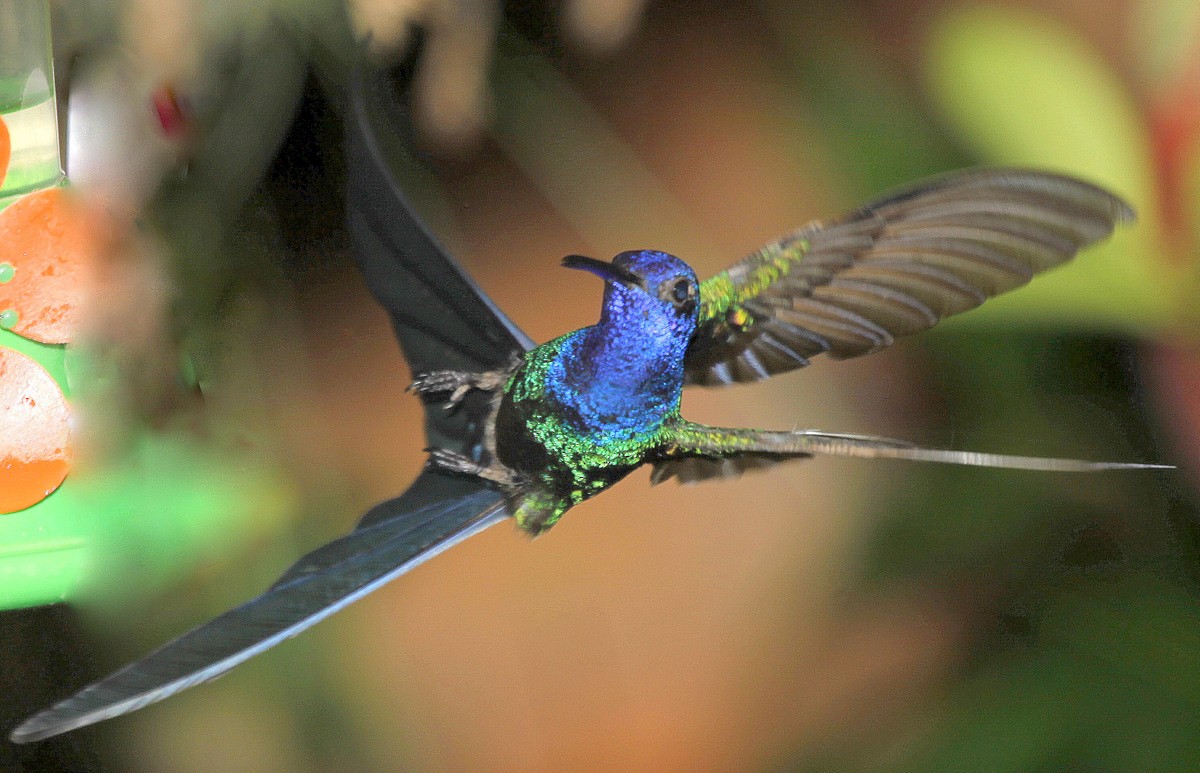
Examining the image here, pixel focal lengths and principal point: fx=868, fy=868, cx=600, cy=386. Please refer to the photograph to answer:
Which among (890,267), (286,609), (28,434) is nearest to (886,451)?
(890,267)

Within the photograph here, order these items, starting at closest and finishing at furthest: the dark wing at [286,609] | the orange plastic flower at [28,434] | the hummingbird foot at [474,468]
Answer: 1. the dark wing at [286,609]
2. the hummingbird foot at [474,468]
3. the orange plastic flower at [28,434]

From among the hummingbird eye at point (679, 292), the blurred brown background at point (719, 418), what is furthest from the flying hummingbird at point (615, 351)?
the blurred brown background at point (719, 418)

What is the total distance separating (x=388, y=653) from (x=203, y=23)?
426 mm

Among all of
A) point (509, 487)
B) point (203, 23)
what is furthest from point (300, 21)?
point (509, 487)

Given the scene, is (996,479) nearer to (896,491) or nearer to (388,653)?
(896,491)

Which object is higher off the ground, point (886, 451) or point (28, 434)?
point (28, 434)

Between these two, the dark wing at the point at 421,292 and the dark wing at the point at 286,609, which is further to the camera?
the dark wing at the point at 421,292

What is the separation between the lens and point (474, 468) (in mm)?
304

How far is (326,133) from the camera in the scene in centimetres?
46

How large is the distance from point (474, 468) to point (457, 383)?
1.6 inches

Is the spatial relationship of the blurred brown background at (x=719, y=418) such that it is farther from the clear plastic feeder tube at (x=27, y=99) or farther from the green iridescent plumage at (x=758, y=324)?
the green iridescent plumage at (x=758, y=324)

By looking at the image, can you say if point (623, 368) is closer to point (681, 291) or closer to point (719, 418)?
point (681, 291)

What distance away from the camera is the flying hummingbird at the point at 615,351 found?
23cm

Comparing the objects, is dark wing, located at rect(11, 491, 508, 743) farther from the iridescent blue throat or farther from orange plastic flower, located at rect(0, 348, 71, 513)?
orange plastic flower, located at rect(0, 348, 71, 513)
